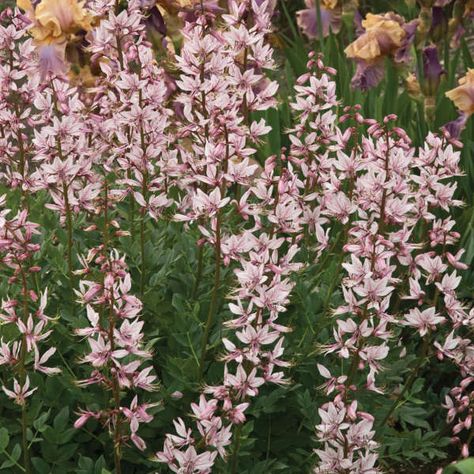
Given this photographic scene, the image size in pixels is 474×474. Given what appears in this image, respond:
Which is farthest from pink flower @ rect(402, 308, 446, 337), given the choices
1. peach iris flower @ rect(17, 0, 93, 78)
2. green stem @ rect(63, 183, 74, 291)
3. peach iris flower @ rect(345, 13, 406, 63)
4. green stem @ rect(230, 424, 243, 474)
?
peach iris flower @ rect(345, 13, 406, 63)

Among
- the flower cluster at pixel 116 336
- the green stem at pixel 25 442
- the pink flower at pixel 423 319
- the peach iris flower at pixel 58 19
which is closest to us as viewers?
the flower cluster at pixel 116 336

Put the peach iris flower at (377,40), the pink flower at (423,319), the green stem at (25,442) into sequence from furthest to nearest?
1. the peach iris flower at (377,40)
2. the pink flower at (423,319)
3. the green stem at (25,442)

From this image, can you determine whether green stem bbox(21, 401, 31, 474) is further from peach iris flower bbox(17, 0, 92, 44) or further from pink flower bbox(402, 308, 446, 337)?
peach iris flower bbox(17, 0, 92, 44)

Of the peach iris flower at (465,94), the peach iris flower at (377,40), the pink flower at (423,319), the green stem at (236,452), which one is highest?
the pink flower at (423,319)

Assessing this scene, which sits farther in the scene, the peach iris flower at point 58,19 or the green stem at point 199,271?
the peach iris flower at point 58,19

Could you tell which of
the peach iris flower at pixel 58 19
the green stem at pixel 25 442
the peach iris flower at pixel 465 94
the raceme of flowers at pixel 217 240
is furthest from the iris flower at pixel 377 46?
the green stem at pixel 25 442

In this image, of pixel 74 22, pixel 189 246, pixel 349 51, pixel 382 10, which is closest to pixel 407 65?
pixel 349 51

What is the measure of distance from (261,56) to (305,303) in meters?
0.59

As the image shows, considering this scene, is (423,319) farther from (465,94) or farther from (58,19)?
(58,19)

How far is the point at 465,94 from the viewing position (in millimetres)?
3336

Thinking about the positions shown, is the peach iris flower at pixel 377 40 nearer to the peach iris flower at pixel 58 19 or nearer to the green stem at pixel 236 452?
the peach iris flower at pixel 58 19

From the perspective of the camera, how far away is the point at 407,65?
378cm

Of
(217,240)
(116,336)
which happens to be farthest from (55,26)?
(116,336)

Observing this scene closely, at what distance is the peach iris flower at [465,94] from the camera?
3.31 metres
